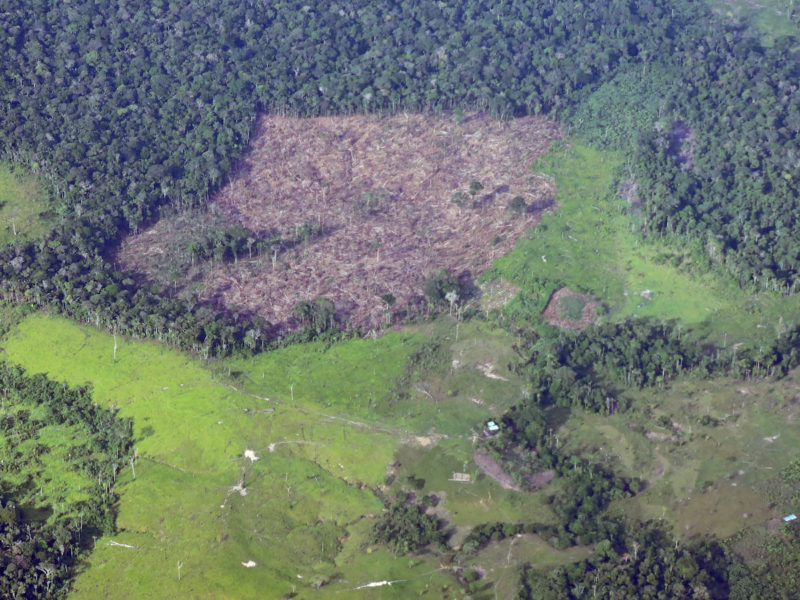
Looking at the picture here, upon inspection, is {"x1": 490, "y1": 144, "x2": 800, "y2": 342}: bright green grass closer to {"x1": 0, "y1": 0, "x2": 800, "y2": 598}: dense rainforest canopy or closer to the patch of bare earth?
{"x1": 0, "y1": 0, "x2": 800, "y2": 598}: dense rainforest canopy

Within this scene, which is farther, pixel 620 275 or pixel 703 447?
pixel 620 275

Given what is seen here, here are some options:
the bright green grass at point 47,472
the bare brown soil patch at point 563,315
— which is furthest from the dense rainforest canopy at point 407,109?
the bare brown soil patch at point 563,315

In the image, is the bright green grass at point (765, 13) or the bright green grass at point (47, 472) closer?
the bright green grass at point (47, 472)

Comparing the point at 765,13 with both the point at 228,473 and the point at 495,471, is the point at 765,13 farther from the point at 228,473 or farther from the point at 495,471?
the point at 228,473

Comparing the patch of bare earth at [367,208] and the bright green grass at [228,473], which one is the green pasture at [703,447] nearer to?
the bright green grass at [228,473]

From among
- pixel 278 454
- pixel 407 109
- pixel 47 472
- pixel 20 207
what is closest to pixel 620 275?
pixel 407 109

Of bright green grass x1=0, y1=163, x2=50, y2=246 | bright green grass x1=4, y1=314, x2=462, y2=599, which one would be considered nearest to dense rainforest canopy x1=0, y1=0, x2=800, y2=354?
bright green grass x1=0, y1=163, x2=50, y2=246

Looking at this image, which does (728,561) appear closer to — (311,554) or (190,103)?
(311,554)
